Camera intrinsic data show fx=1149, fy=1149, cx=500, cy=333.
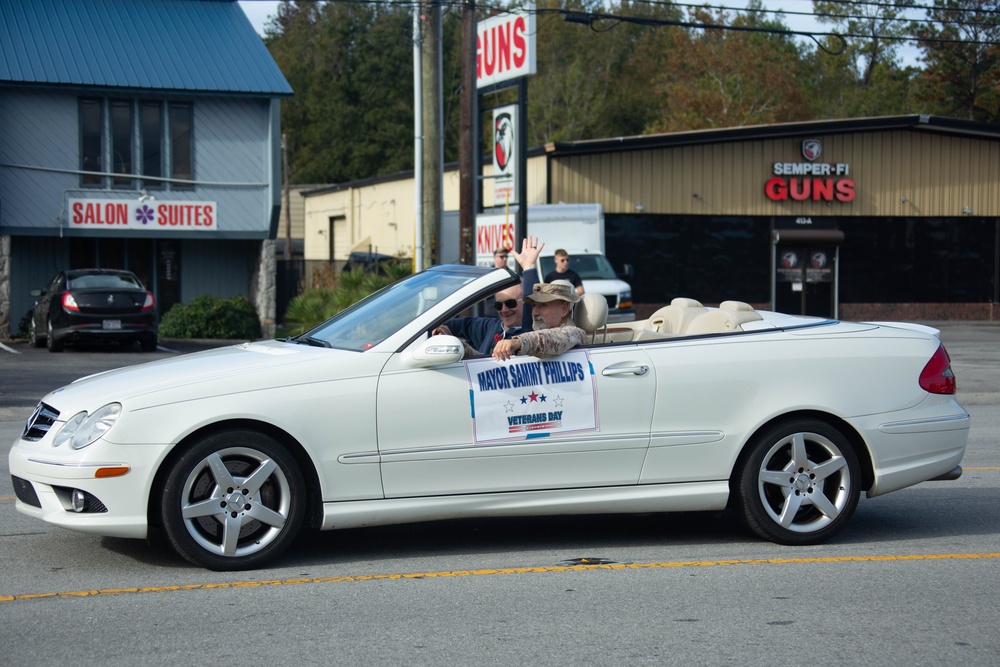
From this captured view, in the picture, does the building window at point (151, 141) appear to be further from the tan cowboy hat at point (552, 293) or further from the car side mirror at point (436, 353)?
the car side mirror at point (436, 353)

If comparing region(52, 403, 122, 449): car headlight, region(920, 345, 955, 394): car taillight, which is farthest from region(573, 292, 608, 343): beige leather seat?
region(52, 403, 122, 449): car headlight

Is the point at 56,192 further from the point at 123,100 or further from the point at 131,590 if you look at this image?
the point at 131,590

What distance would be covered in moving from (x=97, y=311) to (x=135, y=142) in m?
5.98

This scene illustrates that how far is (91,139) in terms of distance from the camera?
2473cm

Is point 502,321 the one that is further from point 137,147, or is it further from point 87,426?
point 137,147

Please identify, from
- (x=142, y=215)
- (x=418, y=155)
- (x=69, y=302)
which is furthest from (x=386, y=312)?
(x=142, y=215)

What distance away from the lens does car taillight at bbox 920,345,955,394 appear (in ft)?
22.1

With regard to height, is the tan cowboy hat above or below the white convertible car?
above

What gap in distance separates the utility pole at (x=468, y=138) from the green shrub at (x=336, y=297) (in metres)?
4.90

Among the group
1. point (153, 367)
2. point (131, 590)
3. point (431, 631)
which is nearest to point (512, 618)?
point (431, 631)

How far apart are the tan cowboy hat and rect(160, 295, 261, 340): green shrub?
61.3ft

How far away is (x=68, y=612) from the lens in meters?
5.14

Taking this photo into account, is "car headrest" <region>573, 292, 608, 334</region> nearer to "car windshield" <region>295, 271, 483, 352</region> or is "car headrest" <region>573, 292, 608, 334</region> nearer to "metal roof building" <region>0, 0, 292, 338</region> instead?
"car windshield" <region>295, 271, 483, 352</region>

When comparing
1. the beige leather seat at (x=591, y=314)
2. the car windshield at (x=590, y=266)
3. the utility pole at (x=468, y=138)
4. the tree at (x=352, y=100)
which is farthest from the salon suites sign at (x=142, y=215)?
the tree at (x=352, y=100)
